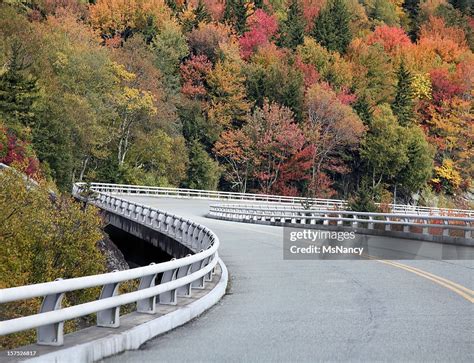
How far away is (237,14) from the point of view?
4316 inches

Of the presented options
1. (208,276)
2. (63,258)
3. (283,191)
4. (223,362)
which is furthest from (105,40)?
(223,362)

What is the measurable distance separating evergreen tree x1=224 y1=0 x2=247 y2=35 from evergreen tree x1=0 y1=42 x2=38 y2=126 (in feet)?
171

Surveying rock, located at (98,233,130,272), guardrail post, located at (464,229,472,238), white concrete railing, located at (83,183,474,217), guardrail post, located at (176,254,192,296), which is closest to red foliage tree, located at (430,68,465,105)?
white concrete railing, located at (83,183,474,217)

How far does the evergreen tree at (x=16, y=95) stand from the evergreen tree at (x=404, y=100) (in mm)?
52122

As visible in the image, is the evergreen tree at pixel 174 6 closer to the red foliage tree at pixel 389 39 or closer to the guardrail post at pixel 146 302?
the red foliage tree at pixel 389 39

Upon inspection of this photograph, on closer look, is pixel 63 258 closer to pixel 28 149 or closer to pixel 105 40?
pixel 28 149

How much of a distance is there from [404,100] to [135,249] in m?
67.6

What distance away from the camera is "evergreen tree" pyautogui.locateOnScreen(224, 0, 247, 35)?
108 metres

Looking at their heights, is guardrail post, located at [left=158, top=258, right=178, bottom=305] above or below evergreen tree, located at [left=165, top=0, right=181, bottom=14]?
below

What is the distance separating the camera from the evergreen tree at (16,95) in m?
56.7

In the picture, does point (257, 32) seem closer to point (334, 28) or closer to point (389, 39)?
point (334, 28)

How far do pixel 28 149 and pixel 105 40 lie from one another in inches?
1762

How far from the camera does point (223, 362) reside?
8.26 m

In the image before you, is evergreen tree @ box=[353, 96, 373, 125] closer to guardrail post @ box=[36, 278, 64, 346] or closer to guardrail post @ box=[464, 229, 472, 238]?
guardrail post @ box=[464, 229, 472, 238]
